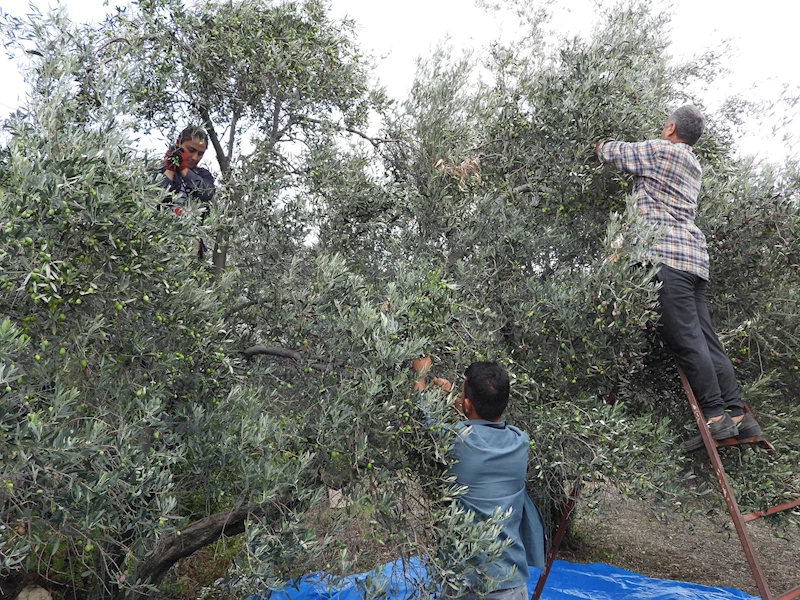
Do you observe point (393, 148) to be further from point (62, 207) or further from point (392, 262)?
point (62, 207)

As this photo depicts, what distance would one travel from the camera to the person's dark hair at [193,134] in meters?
5.61

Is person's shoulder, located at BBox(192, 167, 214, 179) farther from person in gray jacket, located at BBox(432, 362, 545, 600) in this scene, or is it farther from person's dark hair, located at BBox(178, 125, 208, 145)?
person in gray jacket, located at BBox(432, 362, 545, 600)

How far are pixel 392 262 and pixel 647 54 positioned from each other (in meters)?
5.30

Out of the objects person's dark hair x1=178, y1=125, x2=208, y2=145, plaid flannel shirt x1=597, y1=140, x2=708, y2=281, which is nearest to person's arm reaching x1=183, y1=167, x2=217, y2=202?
person's dark hair x1=178, y1=125, x2=208, y2=145

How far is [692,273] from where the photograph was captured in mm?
5105

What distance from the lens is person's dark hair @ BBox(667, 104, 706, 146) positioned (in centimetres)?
535

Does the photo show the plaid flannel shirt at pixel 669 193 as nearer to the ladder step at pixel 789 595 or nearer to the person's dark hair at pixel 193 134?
the ladder step at pixel 789 595

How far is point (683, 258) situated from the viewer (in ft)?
16.6

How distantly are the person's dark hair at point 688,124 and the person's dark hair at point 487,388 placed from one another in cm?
276

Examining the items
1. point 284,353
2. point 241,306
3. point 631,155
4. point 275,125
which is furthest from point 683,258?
point 275,125

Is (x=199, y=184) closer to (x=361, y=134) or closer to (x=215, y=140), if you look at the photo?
(x=215, y=140)

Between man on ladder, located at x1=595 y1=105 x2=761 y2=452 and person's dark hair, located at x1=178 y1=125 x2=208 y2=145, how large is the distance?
357 cm

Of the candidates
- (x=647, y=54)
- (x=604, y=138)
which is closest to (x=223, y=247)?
(x=604, y=138)

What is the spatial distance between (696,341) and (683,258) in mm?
685
